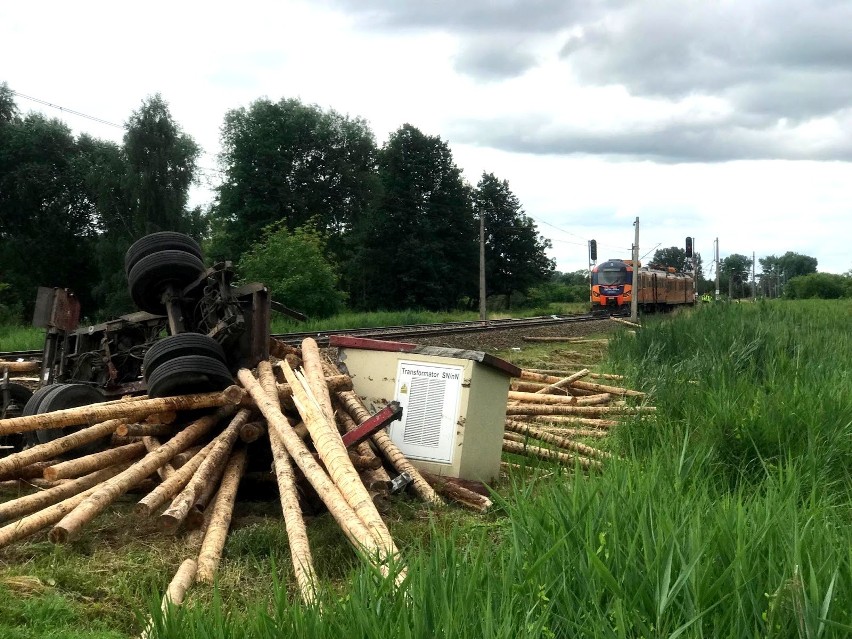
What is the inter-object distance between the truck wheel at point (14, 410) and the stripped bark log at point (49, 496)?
5.72 ft

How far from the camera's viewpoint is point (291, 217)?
65.9 metres

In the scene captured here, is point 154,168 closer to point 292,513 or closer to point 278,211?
point 278,211

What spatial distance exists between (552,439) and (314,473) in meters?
3.51

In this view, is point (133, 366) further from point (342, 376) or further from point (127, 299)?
point (127, 299)

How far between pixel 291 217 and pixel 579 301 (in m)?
30.9

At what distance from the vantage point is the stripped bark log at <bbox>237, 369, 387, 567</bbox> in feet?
17.9

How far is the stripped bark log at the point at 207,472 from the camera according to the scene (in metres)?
6.29

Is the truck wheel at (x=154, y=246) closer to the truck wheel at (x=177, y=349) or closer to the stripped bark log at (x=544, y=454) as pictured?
the truck wheel at (x=177, y=349)

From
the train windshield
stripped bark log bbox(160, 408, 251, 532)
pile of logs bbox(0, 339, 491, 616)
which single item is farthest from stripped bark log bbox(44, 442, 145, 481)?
the train windshield

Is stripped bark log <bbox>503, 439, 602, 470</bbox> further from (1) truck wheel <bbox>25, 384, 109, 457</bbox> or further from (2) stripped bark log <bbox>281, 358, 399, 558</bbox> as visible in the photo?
(1) truck wheel <bbox>25, 384, 109, 457</bbox>

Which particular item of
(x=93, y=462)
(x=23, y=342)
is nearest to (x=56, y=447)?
(x=93, y=462)

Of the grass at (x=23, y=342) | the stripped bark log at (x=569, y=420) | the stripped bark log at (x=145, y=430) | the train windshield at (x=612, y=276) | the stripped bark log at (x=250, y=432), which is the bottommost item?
the grass at (x=23, y=342)

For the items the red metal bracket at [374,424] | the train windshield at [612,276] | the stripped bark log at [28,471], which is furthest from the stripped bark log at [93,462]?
the train windshield at [612,276]

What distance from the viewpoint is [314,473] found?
21.5ft
